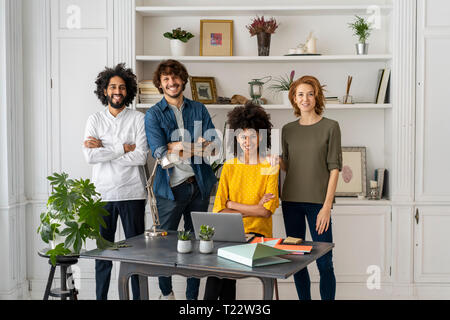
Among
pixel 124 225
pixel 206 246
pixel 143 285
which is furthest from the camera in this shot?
pixel 124 225

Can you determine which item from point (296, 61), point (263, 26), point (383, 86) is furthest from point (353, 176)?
point (263, 26)

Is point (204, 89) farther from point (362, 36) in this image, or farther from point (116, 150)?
point (362, 36)

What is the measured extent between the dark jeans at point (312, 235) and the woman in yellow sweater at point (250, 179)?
0.32m

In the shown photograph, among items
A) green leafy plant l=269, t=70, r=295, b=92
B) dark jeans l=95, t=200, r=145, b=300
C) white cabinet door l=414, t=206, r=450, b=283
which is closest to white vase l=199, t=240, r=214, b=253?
dark jeans l=95, t=200, r=145, b=300

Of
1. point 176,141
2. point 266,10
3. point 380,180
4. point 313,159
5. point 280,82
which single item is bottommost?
point 380,180

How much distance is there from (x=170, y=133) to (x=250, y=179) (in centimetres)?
76

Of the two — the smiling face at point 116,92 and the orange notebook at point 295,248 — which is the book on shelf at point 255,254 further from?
the smiling face at point 116,92

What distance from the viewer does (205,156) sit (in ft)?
A: 11.3

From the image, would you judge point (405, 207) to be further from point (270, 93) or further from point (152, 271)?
A: point (152, 271)

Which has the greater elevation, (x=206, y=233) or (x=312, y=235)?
(x=206, y=233)

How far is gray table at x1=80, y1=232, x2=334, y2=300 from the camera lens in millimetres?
2229

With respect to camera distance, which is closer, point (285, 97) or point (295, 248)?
point (295, 248)

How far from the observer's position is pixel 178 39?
4.13m

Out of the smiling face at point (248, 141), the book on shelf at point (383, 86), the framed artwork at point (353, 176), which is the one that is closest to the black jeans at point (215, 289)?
the smiling face at point (248, 141)
